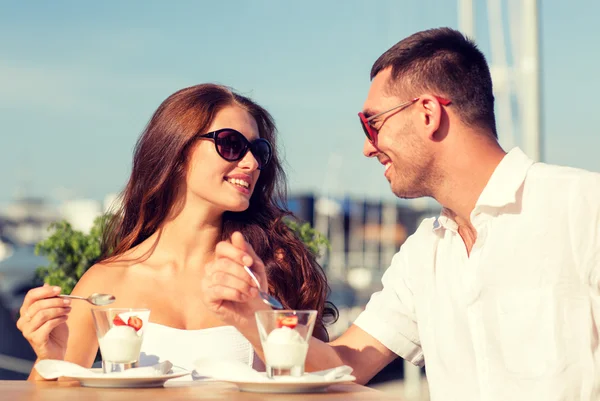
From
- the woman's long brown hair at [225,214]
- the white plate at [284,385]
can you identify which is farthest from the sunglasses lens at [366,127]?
the white plate at [284,385]

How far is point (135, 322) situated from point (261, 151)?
1575mm

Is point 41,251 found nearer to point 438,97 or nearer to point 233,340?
point 233,340

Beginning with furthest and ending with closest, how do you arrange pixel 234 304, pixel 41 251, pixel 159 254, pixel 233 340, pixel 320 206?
pixel 320 206 → pixel 41 251 → pixel 159 254 → pixel 233 340 → pixel 234 304

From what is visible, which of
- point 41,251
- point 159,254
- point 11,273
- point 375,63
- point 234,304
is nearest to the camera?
point 234,304

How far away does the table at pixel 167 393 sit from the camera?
2.25 metres

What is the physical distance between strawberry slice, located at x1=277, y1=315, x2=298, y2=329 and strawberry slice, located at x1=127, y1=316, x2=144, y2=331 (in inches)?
17.7

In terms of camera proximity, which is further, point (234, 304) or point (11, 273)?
point (11, 273)

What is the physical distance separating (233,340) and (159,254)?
0.56 meters

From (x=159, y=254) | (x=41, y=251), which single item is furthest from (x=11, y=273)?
(x=159, y=254)

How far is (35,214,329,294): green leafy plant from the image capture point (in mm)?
5395

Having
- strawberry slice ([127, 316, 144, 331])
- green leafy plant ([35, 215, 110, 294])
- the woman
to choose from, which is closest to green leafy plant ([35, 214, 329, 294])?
green leafy plant ([35, 215, 110, 294])

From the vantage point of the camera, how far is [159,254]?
4.09m

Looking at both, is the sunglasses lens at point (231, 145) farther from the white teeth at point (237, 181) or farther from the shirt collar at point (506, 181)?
the shirt collar at point (506, 181)

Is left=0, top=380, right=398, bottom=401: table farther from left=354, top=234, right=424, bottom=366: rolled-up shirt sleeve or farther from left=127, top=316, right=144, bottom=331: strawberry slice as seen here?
left=354, top=234, right=424, bottom=366: rolled-up shirt sleeve
